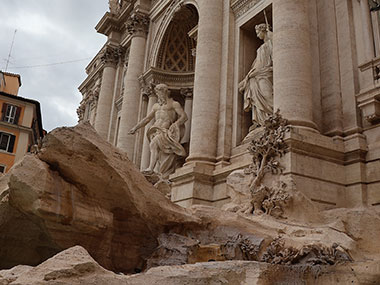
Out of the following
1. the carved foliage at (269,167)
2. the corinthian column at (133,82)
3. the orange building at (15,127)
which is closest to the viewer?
the carved foliage at (269,167)

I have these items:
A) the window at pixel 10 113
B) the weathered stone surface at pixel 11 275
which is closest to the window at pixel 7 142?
the window at pixel 10 113

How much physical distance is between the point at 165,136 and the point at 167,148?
44 cm

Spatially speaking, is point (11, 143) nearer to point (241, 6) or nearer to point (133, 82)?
point (133, 82)

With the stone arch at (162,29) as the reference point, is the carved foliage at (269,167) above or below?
below

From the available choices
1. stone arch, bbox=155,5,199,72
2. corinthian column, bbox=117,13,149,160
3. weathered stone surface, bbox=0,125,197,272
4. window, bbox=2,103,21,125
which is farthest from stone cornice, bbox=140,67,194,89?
window, bbox=2,103,21,125

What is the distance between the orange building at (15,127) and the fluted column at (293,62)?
23.8 m

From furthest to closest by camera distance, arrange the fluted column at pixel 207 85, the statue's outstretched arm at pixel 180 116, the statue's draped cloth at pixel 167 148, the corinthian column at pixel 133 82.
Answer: the corinthian column at pixel 133 82 < the statue's outstretched arm at pixel 180 116 < the statue's draped cloth at pixel 167 148 < the fluted column at pixel 207 85

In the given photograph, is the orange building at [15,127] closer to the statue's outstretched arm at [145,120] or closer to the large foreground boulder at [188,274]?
the statue's outstretched arm at [145,120]

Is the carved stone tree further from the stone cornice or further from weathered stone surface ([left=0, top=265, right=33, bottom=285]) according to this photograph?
the stone cornice

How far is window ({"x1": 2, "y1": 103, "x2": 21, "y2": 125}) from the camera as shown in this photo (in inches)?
1193

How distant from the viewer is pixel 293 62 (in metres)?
9.40

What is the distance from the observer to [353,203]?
27.2ft

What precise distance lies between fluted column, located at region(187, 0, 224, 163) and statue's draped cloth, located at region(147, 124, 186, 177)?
7.36 ft

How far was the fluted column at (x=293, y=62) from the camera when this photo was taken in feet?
29.5
